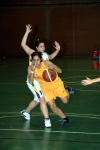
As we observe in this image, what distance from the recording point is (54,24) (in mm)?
24641

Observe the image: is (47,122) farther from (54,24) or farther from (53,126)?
(54,24)

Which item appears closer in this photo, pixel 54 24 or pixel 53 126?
pixel 53 126

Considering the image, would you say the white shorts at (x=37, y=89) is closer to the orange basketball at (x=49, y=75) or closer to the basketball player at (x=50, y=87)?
the basketball player at (x=50, y=87)

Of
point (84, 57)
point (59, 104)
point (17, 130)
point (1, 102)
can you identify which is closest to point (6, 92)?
point (1, 102)

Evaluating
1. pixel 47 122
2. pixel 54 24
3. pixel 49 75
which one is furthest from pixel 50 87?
pixel 54 24

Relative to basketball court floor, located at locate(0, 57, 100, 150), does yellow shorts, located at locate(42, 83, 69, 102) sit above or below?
above

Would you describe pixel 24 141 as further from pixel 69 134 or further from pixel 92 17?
pixel 92 17

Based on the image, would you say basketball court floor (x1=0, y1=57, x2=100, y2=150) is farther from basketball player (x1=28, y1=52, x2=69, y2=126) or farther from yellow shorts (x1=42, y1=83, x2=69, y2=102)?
yellow shorts (x1=42, y1=83, x2=69, y2=102)

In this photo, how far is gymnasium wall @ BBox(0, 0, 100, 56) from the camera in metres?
24.1

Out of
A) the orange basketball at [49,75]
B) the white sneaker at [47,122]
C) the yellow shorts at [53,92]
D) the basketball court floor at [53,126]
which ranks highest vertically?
the orange basketball at [49,75]

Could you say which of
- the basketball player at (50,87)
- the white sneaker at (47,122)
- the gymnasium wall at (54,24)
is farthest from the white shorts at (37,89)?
the gymnasium wall at (54,24)

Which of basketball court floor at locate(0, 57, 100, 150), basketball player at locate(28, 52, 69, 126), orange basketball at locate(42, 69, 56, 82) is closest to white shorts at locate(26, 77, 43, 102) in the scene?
basketball player at locate(28, 52, 69, 126)

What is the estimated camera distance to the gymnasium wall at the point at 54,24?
78.9 feet

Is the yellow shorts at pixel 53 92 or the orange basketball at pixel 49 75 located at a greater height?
the orange basketball at pixel 49 75
